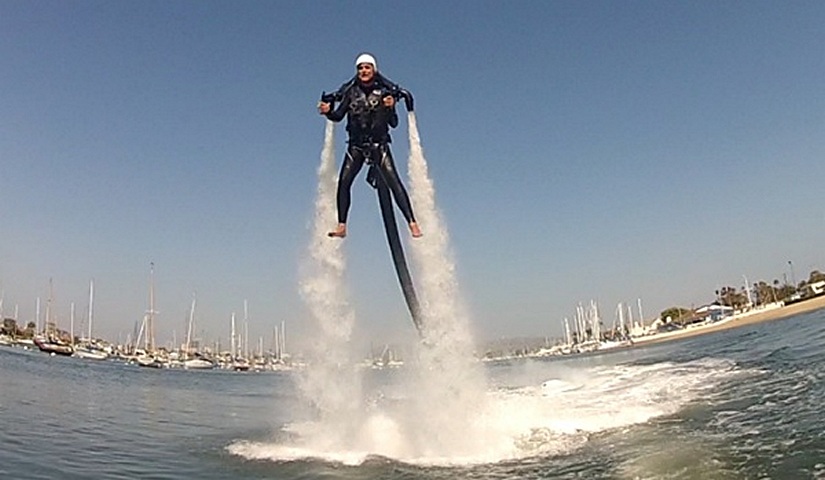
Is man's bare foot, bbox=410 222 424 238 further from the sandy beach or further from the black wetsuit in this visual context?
the sandy beach

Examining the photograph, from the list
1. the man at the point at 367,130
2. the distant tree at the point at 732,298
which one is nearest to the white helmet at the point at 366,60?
the man at the point at 367,130

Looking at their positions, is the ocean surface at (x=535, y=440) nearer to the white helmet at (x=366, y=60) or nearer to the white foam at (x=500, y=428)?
the white foam at (x=500, y=428)

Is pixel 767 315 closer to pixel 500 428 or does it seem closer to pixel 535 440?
pixel 500 428

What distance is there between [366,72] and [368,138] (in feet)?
4.53

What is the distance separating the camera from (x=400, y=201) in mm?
15086

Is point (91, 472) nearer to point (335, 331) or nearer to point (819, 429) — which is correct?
point (335, 331)

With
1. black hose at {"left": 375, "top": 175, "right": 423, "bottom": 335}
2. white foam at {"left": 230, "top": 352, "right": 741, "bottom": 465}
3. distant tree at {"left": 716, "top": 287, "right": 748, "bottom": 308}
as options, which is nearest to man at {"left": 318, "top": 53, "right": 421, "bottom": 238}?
black hose at {"left": 375, "top": 175, "right": 423, "bottom": 335}

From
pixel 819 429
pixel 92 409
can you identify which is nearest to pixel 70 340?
pixel 92 409

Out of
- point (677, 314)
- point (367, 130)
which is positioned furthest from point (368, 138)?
point (677, 314)

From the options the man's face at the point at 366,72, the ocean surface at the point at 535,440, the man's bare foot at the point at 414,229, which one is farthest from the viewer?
the man's bare foot at the point at 414,229

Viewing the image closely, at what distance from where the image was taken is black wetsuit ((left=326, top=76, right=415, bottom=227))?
14383 mm

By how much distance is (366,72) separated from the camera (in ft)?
46.8

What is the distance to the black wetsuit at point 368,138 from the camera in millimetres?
14383

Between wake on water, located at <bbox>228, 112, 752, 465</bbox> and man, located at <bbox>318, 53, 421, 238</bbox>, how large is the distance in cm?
91
